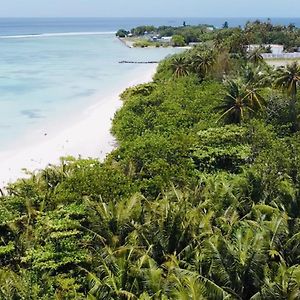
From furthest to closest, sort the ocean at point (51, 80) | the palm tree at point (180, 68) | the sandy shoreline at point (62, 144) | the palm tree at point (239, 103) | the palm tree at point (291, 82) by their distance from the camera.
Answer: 1. the palm tree at point (180, 68)
2. the ocean at point (51, 80)
3. the palm tree at point (291, 82)
4. the palm tree at point (239, 103)
5. the sandy shoreline at point (62, 144)

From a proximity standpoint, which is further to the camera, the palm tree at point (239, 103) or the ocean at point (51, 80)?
the ocean at point (51, 80)

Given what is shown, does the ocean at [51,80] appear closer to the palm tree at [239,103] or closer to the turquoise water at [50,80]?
the turquoise water at [50,80]

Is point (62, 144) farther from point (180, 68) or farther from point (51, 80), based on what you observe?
point (51, 80)

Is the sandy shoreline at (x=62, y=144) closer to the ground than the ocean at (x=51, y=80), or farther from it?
closer to the ground

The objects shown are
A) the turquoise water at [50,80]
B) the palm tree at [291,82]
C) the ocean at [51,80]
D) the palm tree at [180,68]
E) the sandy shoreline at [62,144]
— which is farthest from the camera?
the palm tree at [180,68]

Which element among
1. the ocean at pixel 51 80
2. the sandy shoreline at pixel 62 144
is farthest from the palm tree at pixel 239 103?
the ocean at pixel 51 80

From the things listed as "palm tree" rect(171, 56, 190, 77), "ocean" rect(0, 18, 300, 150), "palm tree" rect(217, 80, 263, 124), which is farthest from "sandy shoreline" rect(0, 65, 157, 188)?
"palm tree" rect(171, 56, 190, 77)
